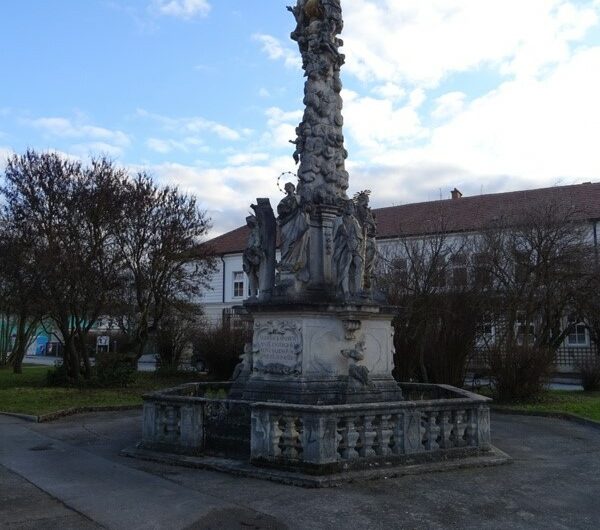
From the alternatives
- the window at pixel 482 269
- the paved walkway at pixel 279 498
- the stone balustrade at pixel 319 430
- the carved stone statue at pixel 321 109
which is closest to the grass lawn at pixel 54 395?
the paved walkway at pixel 279 498

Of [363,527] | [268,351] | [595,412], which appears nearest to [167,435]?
[268,351]

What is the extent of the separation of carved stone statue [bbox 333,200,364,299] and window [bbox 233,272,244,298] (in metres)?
34.8

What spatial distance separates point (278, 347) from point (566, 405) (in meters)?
10.1

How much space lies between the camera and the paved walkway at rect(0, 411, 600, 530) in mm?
5855

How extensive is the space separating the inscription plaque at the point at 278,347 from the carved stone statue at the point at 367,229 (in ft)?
5.95

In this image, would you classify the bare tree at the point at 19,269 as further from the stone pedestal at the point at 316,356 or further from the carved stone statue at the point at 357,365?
the carved stone statue at the point at 357,365

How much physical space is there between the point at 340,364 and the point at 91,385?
15421mm

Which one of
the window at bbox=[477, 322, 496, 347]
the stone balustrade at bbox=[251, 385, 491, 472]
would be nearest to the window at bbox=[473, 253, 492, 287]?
the window at bbox=[477, 322, 496, 347]

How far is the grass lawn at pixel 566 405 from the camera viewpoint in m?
14.7

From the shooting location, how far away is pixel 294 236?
10172 millimetres

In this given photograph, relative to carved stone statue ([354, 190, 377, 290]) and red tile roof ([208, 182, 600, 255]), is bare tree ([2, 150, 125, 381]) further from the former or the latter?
carved stone statue ([354, 190, 377, 290])

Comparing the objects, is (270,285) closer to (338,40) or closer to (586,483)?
(338,40)

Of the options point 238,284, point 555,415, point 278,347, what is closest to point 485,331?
point 555,415

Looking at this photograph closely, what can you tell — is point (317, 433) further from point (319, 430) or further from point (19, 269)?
point (19, 269)
